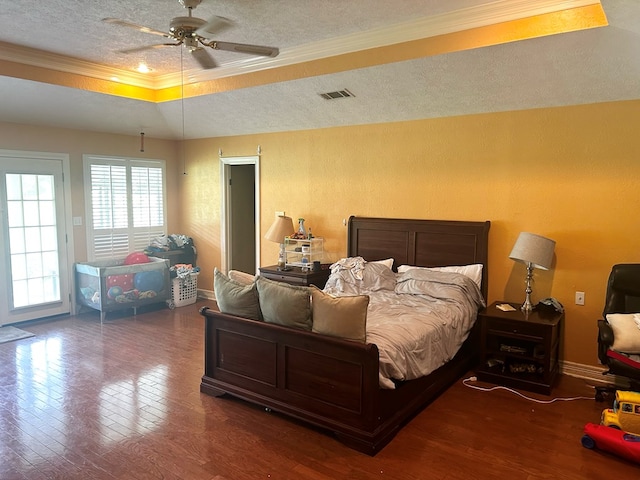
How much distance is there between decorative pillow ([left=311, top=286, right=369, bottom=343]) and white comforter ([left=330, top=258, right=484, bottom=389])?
225mm

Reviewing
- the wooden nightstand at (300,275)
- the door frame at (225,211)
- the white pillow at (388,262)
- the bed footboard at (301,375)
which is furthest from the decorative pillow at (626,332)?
the door frame at (225,211)

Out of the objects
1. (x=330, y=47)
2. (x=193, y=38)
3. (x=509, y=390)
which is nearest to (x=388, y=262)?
(x=509, y=390)

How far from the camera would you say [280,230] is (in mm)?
5688

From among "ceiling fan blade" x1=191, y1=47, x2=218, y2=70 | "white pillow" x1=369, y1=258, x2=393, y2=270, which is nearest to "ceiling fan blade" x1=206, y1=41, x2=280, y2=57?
"ceiling fan blade" x1=191, y1=47, x2=218, y2=70

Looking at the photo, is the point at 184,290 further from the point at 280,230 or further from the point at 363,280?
the point at 363,280

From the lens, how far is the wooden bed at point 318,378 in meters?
2.96

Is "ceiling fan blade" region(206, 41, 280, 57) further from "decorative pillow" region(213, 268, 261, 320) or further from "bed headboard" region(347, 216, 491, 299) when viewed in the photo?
"bed headboard" region(347, 216, 491, 299)

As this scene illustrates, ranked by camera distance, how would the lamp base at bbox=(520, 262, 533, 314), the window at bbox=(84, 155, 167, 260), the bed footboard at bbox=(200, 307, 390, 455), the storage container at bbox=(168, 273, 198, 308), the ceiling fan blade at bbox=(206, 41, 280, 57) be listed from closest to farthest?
the bed footboard at bbox=(200, 307, 390, 455), the ceiling fan blade at bbox=(206, 41, 280, 57), the lamp base at bbox=(520, 262, 533, 314), the window at bbox=(84, 155, 167, 260), the storage container at bbox=(168, 273, 198, 308)

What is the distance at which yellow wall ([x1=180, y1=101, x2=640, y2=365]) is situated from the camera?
397 cm

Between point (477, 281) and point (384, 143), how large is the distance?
1850mm

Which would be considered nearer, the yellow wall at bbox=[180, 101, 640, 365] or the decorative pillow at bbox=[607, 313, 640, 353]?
the decorative pillow at bbox=[607, 313, 640, 353]

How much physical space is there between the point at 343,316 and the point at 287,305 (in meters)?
0.48

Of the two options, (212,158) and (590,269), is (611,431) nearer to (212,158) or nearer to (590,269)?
(590,269)

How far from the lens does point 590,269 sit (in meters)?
4.09
